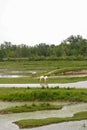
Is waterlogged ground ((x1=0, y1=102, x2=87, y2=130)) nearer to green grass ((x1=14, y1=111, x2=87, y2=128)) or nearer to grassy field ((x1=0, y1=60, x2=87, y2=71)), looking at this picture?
green grass ((x1=14, y1=111, x2=87, y2=128))

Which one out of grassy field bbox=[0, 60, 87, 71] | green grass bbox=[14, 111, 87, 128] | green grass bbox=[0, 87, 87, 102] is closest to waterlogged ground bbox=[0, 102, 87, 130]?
green grass bbox=[14, 111, 87, 128]

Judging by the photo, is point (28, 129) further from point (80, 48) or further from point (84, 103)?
point (80, 48)

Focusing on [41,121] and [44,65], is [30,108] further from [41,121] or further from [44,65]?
[44,65]

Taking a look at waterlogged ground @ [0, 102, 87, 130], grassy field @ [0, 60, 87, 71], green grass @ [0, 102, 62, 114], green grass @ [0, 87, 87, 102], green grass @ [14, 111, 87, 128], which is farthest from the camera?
grassy field @ [0, 60, 87, 71]

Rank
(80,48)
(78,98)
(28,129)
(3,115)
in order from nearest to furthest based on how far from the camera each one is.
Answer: (28,129) → (3,115) → (78,98) → (80,48)

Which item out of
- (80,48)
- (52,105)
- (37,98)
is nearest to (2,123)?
(52,105)

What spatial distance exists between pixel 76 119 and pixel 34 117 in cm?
262

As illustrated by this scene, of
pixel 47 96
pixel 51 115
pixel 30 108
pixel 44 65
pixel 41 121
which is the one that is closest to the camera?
pixel 41 121

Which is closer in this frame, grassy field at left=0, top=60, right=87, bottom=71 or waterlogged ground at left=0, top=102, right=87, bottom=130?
waterlogged ground at left=0, top=102, right=87, bottom=130

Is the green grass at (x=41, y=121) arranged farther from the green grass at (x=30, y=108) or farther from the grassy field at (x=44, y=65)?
the grassy field at (x=44, y=65)

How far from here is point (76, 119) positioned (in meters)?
20.8

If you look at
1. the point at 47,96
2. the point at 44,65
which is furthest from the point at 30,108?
the point at 44,65

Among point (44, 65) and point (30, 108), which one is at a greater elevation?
point (44, 65)

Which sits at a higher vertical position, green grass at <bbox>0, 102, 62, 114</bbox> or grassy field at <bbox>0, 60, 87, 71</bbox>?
grassy field at <bbox>0, 60, 87, 71</bbox>
